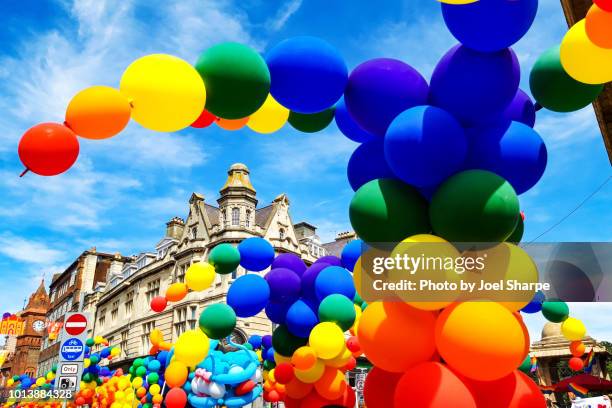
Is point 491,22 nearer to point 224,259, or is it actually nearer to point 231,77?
point 231,77

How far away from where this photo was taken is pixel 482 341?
9.43 ft

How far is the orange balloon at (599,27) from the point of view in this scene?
2.84 meters

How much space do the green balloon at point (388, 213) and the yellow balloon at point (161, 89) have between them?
1403 millimetres

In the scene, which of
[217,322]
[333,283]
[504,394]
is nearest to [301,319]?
[333,283]

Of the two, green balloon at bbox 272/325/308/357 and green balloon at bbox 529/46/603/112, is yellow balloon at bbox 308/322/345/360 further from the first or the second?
green balloon at bbox 529/46/603/112

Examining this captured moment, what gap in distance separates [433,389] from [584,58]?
2.50 meters

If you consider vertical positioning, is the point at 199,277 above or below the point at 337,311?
above

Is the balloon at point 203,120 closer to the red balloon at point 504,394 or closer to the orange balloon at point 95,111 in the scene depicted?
the orange balloon at point 95,111

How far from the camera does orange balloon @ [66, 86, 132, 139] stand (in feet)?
8.96

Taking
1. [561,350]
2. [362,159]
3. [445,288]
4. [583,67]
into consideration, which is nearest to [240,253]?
[362,159]

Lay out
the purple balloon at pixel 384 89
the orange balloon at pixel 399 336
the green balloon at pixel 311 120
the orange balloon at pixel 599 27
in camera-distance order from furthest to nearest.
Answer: the green balloon at pixel 311 120, the purple balloon at pixel 384 89, the orange balloon at pixel 399 336, the orange balloon at pixel 599 27

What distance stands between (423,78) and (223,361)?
25.5 ft

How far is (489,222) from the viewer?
309cm

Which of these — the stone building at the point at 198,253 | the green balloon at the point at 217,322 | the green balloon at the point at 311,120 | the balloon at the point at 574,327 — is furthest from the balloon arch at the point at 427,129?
the stone building at the point at 198,253
